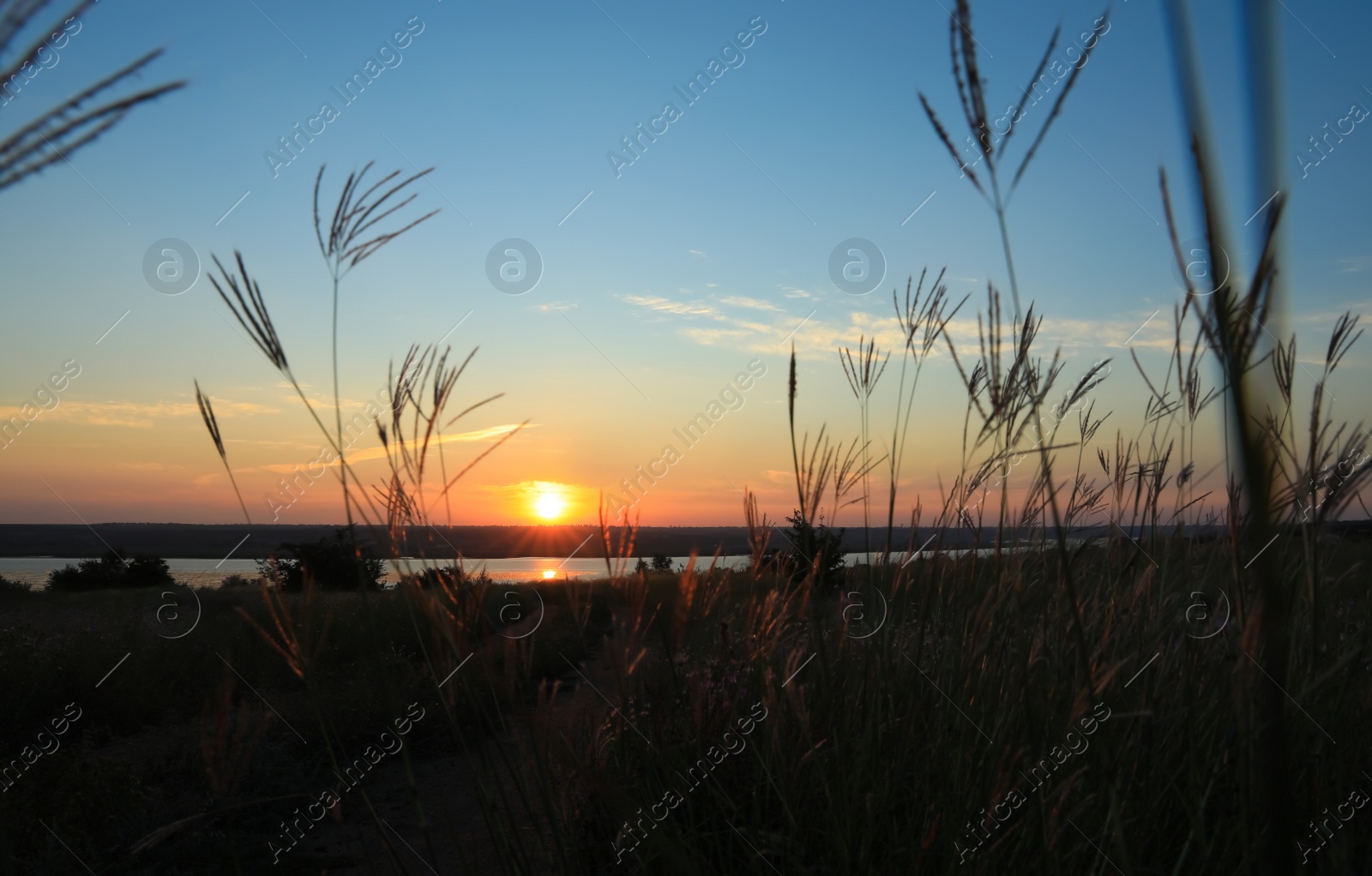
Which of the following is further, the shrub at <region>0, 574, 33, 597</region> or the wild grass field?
the shrub at <region>0, 574, 33, 597</region>

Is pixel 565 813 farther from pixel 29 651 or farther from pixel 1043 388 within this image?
pixel 29 651

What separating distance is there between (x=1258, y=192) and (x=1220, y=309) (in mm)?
70

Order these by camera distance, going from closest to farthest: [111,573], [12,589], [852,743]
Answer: [852,743] < [12,589] < [111,573]

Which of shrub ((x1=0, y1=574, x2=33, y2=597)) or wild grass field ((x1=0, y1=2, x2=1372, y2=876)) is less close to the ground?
wild grass field ((x1=0, y1=2, x2=1372, y2=876))

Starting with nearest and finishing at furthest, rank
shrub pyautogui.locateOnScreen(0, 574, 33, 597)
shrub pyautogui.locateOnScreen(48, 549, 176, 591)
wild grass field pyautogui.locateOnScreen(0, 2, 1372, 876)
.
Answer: wild grass field pyautogui.locateOnScreen(0, 2, 1372, 876), shrub pyautogui.locateOnScreen(0, 574, 33, 597), shrub pyautogui.locateOnScreen(48, 549, 176, 591)

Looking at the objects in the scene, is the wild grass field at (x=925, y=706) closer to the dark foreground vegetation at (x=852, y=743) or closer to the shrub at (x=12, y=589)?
the dark foreground vegetation at (x=852, y=743)

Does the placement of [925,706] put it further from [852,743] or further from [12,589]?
[12,589]

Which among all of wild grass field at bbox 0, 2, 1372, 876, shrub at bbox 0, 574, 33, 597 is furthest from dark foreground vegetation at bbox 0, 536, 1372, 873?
shrub at bbox 0, 574, 33, 597

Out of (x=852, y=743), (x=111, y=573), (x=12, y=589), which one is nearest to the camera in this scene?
(x=852, y=743)

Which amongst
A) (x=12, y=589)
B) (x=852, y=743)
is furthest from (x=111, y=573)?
(x=852, y=743)

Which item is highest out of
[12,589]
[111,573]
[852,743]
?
[852,743]

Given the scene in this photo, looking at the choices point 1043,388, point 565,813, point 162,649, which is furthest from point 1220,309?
point 162,649

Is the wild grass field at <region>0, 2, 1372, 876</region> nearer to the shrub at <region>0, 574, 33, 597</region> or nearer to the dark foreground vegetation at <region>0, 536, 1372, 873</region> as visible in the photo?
the dark foreground vegetation at <region>0, 536, 1372, 873</region>

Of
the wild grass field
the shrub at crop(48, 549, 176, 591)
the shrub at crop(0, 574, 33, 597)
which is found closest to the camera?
the wild grass field
